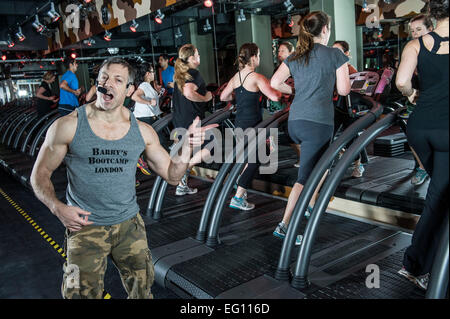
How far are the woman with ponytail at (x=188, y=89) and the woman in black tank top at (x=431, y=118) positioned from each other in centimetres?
205

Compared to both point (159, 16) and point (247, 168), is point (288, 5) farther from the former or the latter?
point (247, 168)

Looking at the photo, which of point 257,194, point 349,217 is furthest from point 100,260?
point 257,194

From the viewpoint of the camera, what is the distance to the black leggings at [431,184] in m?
1.82

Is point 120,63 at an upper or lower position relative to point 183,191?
upper

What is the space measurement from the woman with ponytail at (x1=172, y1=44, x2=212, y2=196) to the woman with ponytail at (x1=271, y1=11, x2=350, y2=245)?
112 cm

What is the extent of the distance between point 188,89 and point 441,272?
2.65m

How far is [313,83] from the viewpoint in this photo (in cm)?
261

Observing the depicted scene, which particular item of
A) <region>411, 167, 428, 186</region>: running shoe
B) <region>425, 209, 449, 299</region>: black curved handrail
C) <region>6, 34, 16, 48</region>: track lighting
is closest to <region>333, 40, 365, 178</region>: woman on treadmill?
<region>411, 167, 428, 186</region>: running shoe

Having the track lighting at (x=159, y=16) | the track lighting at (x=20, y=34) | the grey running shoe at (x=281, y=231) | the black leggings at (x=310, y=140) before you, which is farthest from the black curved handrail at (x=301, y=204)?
the track lighting at (x=20, y=34)

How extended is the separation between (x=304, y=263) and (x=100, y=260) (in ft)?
3.74

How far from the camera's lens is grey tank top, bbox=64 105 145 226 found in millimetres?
1722

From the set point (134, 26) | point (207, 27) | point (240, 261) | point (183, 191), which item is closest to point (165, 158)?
point (240, 261)

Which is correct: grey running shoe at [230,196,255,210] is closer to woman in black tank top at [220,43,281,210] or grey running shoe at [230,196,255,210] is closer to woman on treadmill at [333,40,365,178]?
woman in black tank top at [220,43,281,210]
